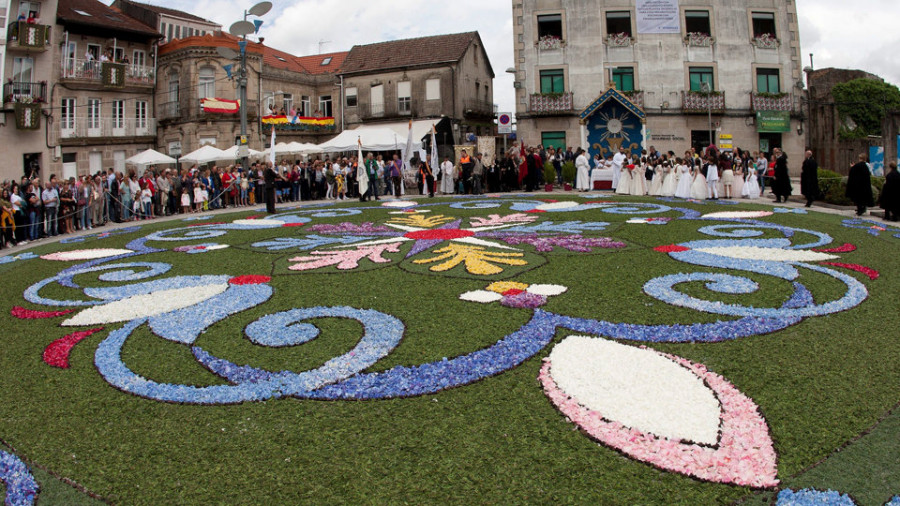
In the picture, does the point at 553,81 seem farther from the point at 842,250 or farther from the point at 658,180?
the point at 842,250

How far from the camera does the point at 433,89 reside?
43094mm

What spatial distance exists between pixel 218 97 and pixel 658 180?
29251mm

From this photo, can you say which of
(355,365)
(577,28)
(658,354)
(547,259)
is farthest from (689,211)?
(577,28)

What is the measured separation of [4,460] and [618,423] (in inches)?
140

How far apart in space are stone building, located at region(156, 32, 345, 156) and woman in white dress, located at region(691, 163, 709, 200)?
26.5m

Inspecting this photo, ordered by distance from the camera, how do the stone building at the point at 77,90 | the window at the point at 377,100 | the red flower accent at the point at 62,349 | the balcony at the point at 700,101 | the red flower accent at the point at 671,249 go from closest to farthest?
the red flower accent at the point at 62,349, the red flower accent at the point at 671,249, the stone building at the point at 77,90, the balcony at the point at 700,101, the window at the point at 377,100

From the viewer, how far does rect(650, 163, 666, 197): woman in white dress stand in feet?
71.6

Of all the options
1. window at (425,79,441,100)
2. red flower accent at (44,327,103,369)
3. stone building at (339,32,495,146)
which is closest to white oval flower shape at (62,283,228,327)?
red flower accent at (44,327,103,369)

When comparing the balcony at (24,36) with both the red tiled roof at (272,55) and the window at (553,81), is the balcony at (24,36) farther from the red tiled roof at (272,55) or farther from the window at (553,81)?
the window at (553,81)

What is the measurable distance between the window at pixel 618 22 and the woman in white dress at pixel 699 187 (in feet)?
62.5

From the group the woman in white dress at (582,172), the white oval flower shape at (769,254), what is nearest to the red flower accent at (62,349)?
the white oval flower shape at (769,254)

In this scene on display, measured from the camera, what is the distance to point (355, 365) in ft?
16.7

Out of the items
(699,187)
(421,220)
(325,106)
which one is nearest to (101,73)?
(325,106)

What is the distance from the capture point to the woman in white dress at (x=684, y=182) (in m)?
20.5
